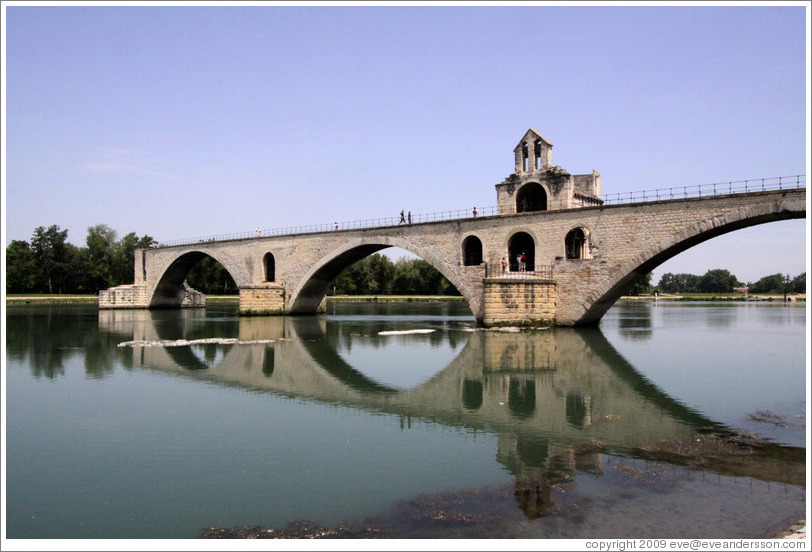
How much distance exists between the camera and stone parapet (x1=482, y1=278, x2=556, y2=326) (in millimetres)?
30406

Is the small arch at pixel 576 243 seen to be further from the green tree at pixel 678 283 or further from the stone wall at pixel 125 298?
the green tree at pixel 678 283

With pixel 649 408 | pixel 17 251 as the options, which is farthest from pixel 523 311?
pixel 17 251

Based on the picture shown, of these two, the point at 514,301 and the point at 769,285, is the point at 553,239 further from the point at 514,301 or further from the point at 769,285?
the point at 769,285

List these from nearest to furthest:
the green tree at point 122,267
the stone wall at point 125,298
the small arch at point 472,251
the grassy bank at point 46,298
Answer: the small arch at point 472,251 → the stone wall at point 125,298 → the grassy bank at point 46,298 → the green tree at point 122,267

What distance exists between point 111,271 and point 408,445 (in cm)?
8604

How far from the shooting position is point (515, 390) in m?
16.1

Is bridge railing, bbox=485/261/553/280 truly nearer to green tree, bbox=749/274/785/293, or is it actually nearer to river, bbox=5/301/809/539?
river, bbox=5/301/809/539

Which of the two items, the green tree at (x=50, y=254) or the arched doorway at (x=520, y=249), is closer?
the arched doorway at (x=520, y=249)

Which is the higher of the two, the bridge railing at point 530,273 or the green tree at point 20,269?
the green tree at point 20,269

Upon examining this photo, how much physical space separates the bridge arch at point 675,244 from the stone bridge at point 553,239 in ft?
0.13

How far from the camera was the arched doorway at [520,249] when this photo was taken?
33844 mm

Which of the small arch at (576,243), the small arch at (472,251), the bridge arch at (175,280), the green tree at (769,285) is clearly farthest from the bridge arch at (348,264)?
the green tree at (769,285)

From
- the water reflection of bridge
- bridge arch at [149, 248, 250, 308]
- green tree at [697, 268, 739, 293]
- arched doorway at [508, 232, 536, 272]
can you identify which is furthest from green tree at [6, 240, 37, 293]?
green tree at [697, 268, 739, 293]

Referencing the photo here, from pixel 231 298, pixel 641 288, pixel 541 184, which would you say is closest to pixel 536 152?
pixel 541 184
